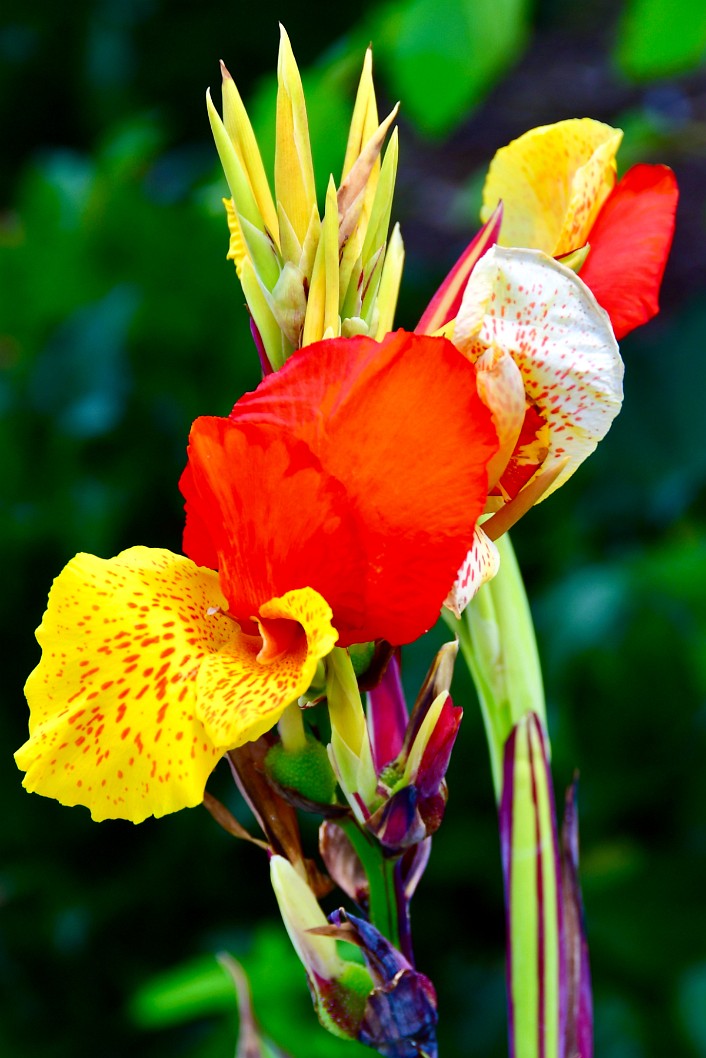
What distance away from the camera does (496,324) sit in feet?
1.34

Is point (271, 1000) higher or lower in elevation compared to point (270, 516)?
lower

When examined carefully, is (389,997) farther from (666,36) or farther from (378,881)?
(666,36)

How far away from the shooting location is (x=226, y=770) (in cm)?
126

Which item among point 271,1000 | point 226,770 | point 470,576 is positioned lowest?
point 271,1000

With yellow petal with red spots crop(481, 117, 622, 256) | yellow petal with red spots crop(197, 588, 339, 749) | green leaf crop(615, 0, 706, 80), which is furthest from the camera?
green leaf crop(615, 0, 706, 80)

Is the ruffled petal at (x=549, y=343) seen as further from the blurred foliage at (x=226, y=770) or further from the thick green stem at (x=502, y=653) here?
the blurred foliage at (x=226, y=770)

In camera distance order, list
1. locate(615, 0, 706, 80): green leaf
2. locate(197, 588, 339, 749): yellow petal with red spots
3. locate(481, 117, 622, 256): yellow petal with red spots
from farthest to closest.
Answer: locate(615, 0, 706, 80): green leaf < locate(481, 117, 622, 256): yellow petal with red spots < locate(197, 588, 339, 749): yellow petal with red spots

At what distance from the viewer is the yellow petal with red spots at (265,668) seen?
34 centimetres

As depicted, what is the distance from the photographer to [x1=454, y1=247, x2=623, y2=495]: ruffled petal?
40 cm

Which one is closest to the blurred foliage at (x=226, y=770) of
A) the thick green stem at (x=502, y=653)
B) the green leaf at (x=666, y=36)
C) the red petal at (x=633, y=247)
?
the green leaf at (x=666, y=36)

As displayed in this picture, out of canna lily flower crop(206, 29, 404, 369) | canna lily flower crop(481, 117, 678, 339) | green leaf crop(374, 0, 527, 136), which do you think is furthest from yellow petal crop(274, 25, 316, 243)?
green leaf crop(374, 0, 527, 136)

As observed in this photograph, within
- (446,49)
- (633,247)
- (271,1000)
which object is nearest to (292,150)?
(633,247)

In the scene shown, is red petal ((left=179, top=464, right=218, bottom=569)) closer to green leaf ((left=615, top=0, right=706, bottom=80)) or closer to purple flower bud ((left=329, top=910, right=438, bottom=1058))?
purple flower bud ((left=329, top=910, right=438, bottom=1058))

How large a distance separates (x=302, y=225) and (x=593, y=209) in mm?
118
